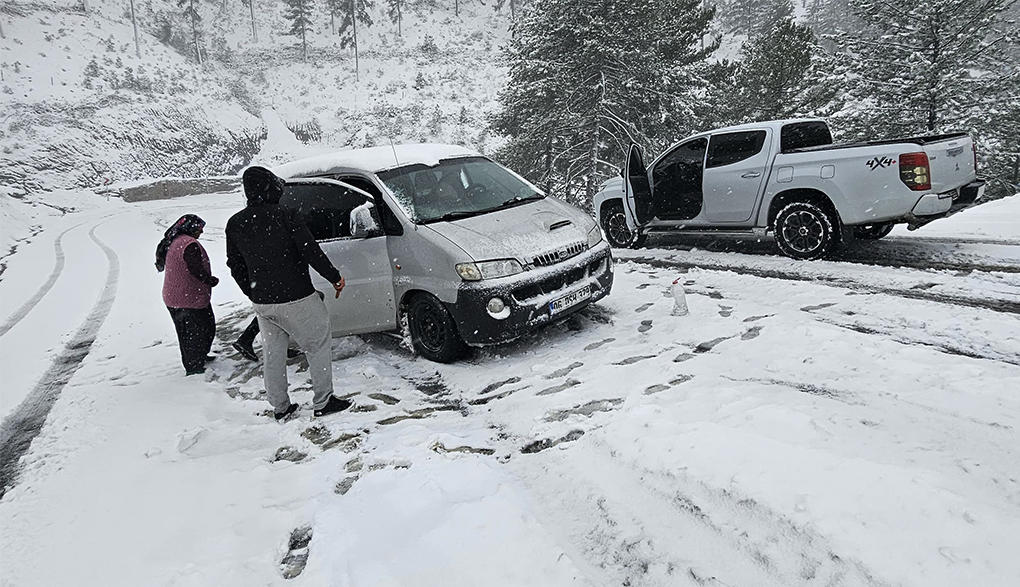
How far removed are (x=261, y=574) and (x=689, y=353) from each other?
11.0 ft

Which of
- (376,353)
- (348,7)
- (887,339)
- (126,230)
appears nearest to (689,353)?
(887,339)

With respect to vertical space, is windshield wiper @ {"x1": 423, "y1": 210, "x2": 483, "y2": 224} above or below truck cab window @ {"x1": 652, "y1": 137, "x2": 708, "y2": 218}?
below

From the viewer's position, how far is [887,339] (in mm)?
4129

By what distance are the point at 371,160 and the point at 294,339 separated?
7.64 ft

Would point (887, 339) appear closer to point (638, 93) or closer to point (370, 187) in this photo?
point (370, 187)

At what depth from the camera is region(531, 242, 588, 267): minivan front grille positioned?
4892mm

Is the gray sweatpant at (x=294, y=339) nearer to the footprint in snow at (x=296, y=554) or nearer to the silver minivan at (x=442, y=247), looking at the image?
the silver minivan at (x=442, y=247)

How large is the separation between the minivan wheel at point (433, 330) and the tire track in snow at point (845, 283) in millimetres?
3808

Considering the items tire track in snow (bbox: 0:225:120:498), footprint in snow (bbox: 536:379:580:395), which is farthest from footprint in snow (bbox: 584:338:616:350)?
tire track in snow (bbox: 0:225:120:498)

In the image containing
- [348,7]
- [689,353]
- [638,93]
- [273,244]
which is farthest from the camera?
[348,7]

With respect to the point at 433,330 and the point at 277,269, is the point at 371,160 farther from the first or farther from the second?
the point at 277,269

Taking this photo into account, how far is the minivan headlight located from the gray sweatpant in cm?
119

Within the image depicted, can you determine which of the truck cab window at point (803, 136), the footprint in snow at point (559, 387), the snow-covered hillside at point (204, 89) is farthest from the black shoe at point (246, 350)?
the snow-covered hillside at point (204, 89)

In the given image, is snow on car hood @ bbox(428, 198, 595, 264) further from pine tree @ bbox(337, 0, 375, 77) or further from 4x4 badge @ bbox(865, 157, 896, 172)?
pine tree @ bbox(337, 0, 375, 77)
